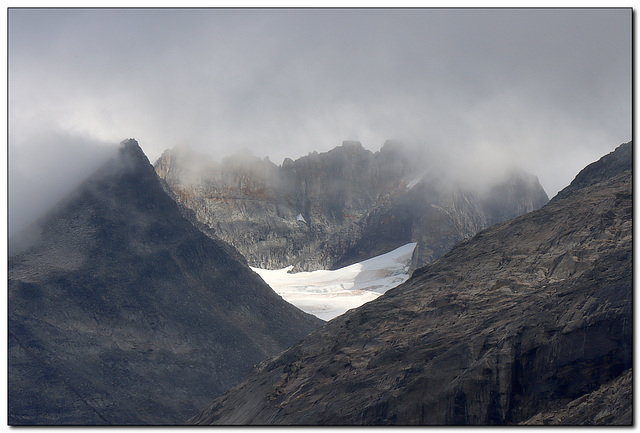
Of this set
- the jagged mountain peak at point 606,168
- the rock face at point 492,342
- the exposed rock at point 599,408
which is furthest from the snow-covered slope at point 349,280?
the exposed rock at point 599,408

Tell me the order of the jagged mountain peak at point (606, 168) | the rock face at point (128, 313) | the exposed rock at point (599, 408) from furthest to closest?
the rock face at point (128, 313) < the jagged mountain peak at point (606, 168) < the exposed rock at point (599, 408)

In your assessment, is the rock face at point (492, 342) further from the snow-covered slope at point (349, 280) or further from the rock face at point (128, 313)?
the snow-covered slope at point (349, 280)

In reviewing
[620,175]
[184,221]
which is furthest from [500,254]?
[184,221]

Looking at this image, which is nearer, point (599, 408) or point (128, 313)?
point (599, 408)

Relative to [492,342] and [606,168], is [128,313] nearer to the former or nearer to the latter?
[606,168]

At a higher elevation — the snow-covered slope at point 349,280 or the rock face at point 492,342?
the snow-covered slope at point 349,280

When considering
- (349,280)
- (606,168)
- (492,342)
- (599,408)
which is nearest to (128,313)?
(606,168)
